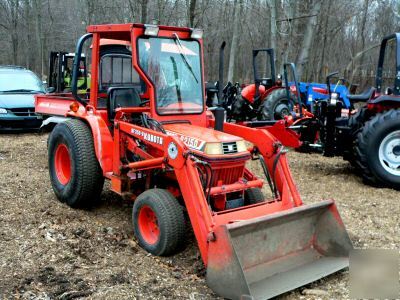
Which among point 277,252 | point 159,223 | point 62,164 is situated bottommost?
point 277,252

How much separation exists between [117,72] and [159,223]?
9.24ft

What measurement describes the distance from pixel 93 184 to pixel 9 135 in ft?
22.6

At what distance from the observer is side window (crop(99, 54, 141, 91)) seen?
6268mm

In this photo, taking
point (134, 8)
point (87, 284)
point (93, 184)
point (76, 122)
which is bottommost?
point (87, 284)

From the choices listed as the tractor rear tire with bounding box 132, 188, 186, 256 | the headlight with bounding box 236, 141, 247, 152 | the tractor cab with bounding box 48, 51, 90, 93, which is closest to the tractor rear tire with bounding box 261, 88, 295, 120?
the tractor cab with bounding box 48, 51, 90, 93

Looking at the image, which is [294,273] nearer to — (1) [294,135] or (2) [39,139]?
→ (1) [294,135]

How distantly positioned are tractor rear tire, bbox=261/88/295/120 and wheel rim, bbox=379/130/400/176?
3975 millimetres

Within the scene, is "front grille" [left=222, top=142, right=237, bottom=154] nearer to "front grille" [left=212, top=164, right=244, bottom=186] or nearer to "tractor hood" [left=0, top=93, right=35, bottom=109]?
"front grille" [left=212, top=164, right=244, bottom=186]

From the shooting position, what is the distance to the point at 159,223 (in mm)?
4406

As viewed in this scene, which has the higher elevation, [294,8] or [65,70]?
[294,8]

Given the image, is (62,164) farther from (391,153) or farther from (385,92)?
(385,92)

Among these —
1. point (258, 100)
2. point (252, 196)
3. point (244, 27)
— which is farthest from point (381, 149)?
point (244, 27)

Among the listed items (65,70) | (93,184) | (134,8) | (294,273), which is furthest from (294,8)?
(294,273)

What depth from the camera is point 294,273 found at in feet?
13.2
